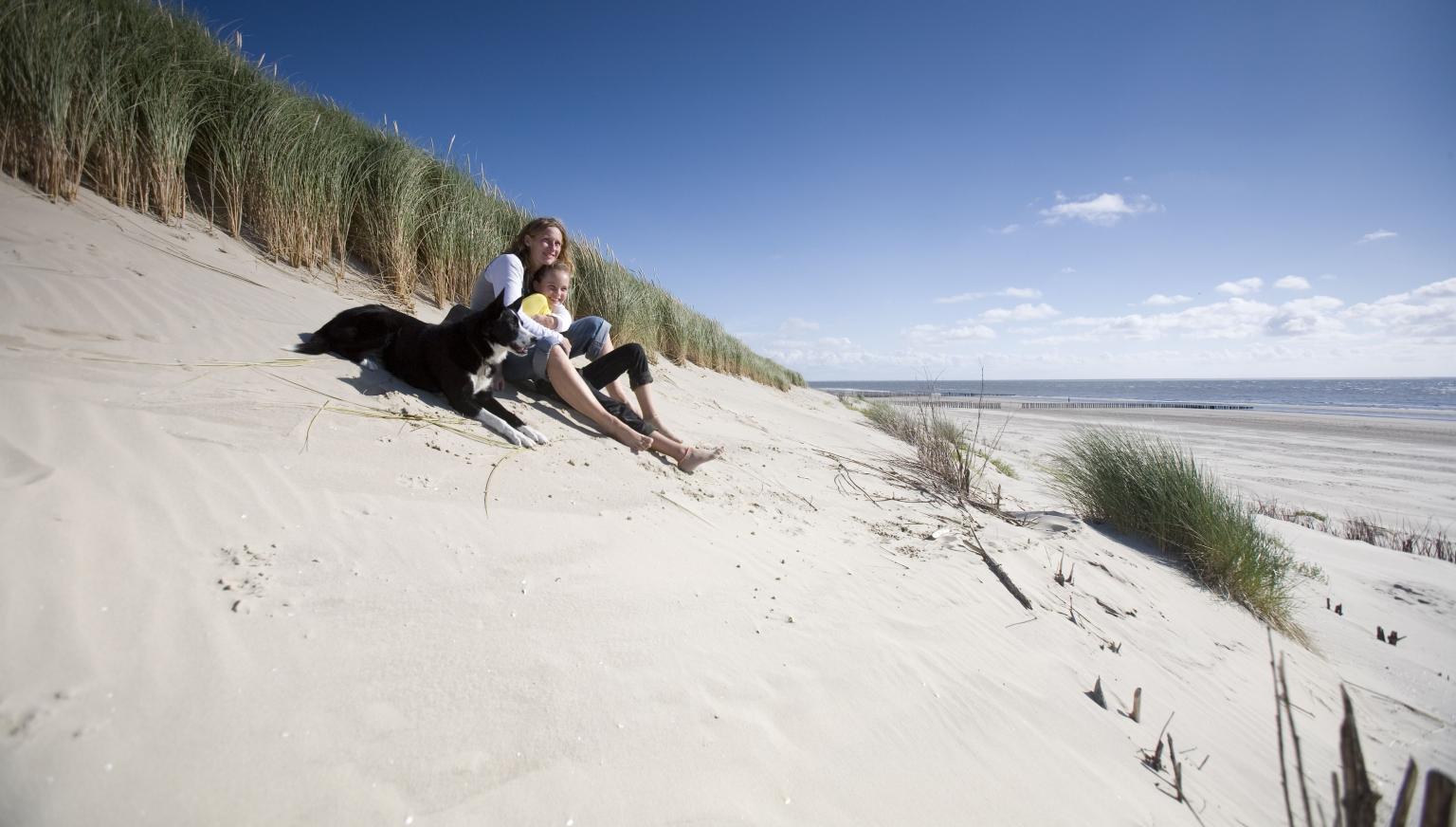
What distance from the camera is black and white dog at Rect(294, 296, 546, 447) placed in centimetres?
329

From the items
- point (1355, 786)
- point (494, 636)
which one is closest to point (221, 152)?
point (494, 636)

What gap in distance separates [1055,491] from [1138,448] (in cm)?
93

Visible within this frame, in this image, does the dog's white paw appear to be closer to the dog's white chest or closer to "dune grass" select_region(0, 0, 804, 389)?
the dog's white chest

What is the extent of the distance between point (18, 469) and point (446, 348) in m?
1.75

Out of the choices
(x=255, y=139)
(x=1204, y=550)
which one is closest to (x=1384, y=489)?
(x=1204, y=550)

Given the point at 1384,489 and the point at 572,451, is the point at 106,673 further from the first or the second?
the point at 1384,489

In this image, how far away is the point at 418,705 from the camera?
1.50 m

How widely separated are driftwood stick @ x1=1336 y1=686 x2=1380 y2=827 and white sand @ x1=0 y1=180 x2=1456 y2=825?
2.94 feet

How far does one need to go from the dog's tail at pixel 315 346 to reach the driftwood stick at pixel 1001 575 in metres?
3.76

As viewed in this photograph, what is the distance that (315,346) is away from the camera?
3.38 meters

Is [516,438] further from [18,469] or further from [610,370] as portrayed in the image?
[18,469]

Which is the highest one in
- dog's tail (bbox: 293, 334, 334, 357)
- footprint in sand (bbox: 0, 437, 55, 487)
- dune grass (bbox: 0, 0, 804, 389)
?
dune grass (bbox: 0, 0, 804, 389)

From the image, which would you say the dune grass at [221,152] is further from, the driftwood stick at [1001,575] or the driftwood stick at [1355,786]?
the driftwood stick at [1355,786]

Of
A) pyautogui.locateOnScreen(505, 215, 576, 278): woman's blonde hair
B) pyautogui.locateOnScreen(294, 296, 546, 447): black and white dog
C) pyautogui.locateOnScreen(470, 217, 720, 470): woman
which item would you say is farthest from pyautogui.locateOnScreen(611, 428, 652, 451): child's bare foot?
pyautogui.locateOnScreen(505, 215, 576, 278): woman's blonde hair
